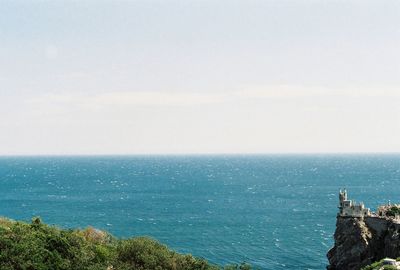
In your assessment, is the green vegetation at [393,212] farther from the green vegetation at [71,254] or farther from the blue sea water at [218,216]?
the green vegetation at [71,254]

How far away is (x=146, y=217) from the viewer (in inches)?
5271

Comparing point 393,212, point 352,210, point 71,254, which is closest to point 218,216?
point 352,210

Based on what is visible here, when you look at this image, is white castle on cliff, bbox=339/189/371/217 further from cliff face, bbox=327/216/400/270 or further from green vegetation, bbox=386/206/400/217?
green vegetation, bbox=386/206/400/217

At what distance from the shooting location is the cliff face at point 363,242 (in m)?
60.8

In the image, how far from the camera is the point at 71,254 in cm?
4381

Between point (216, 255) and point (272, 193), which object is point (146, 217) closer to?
point (216, 255)

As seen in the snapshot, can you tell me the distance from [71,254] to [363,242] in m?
38.1

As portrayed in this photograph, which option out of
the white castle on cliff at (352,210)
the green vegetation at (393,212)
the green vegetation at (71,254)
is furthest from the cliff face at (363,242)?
the green vegetation at (71,254)

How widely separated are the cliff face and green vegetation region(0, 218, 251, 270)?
70.3ft

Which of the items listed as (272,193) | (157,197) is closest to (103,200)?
(157,197)

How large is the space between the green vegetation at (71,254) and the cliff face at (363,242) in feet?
70.3

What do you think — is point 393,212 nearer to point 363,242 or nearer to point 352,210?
point 352,210

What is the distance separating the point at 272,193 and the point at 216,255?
101436 millimetres

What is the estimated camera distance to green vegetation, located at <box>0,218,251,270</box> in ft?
133
